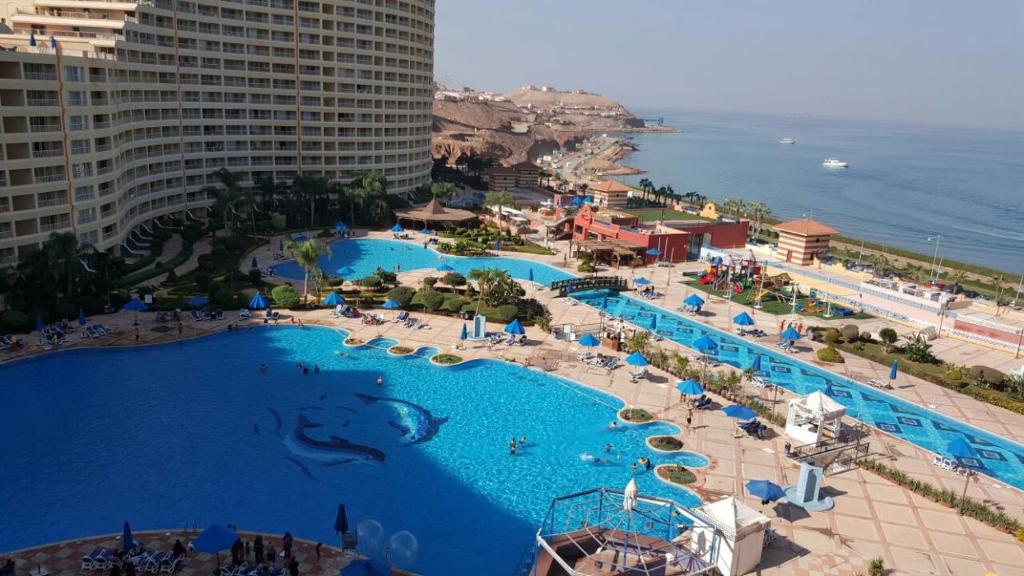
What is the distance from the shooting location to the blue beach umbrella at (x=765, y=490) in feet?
93.5

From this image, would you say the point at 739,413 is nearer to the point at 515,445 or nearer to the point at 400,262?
the point at 515,445

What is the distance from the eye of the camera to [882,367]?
47.4 m

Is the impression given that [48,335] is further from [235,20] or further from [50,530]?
[235,20]

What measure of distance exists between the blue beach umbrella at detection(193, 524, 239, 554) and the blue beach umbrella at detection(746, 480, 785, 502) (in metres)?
19.7

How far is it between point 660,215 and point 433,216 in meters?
29.8

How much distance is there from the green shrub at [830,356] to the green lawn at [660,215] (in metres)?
40.6

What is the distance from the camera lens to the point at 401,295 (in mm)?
52719

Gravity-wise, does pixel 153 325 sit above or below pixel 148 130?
below

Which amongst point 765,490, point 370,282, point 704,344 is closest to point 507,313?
point 370,282

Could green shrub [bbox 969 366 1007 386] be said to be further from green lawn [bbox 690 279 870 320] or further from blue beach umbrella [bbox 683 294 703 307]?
blue beach umbrella [bbox 683 294 703 307]

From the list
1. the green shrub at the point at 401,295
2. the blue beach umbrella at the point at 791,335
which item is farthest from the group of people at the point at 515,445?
the blue beach umbrella at the point at 791,335

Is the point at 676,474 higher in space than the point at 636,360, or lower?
lower

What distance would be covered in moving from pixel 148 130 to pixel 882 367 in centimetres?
6870

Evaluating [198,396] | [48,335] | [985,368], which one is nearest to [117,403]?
[198,396]
